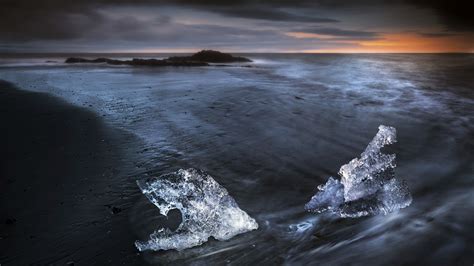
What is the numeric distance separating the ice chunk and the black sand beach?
1.15ft

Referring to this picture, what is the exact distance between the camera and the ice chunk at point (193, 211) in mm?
3145

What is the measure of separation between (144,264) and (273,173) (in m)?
2.50

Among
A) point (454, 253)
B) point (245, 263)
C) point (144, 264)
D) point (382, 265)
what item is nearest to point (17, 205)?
point (144, 264)

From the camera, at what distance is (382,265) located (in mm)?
2736

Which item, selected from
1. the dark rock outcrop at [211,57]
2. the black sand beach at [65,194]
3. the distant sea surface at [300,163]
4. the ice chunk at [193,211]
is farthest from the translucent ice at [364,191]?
the dark rock outcrop at [211,57]

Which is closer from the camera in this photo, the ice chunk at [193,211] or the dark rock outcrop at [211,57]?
the ice chunk at [193,211]

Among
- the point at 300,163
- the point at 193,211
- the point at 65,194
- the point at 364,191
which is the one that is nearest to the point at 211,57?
the point at 300,163

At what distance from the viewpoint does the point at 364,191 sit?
4.07 meters

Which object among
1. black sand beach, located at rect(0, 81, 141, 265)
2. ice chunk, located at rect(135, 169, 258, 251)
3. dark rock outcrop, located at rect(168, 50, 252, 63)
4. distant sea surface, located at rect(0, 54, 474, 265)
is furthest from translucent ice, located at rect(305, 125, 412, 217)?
dark rock outcrop, located at rect(168, 50, 252, 63)

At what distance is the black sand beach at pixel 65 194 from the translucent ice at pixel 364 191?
2.10 metres

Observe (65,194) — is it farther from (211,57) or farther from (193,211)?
(211,57)

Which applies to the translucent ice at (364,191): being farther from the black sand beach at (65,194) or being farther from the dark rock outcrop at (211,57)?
the dark rock outcrop at (211,57)

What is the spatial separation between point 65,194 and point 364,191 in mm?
3458

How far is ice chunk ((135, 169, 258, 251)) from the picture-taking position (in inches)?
124
